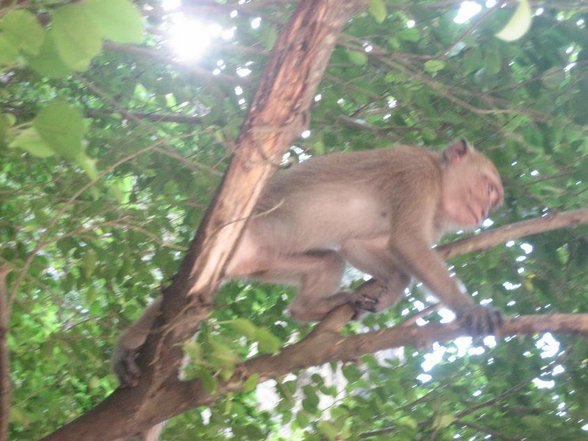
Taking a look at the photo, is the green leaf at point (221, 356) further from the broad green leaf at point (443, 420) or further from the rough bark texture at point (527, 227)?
the rough bark texture at point (527, 227)

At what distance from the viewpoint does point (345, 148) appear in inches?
220

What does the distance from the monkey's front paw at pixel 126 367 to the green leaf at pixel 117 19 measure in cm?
227

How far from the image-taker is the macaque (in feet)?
15.1

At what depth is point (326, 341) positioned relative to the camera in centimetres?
357

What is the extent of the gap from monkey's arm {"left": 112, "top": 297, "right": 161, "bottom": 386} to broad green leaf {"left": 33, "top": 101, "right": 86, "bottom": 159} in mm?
1984

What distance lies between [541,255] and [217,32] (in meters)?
2.40

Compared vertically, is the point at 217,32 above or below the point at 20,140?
above

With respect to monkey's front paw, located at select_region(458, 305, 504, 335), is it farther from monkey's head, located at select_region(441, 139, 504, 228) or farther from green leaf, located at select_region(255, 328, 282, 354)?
green leaf, located at select_region(255, 328, 282, 354)

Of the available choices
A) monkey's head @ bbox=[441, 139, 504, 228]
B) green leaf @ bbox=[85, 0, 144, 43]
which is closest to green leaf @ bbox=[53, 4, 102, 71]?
green leaf @ bbox=[85, 0, 144, 43]

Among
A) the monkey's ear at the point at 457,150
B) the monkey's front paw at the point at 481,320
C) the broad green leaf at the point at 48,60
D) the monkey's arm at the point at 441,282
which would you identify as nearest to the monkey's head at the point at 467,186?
the monkey's ear at the point at 457,150

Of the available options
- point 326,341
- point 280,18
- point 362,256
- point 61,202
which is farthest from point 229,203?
point 362,256

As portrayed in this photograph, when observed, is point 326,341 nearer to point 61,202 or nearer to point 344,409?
point 344,409

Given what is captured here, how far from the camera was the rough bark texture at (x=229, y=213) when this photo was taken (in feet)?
8.78

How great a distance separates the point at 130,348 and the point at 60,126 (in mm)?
2477
